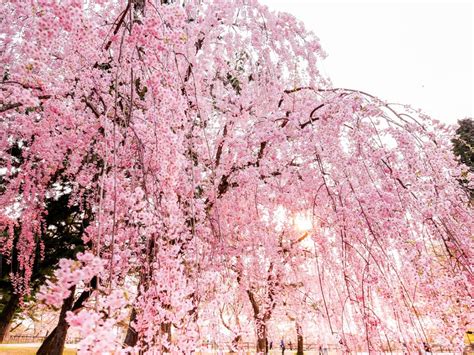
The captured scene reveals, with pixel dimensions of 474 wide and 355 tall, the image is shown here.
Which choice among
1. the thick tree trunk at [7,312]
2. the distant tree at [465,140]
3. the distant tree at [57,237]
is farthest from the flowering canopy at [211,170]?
the distant tree at [465,140]

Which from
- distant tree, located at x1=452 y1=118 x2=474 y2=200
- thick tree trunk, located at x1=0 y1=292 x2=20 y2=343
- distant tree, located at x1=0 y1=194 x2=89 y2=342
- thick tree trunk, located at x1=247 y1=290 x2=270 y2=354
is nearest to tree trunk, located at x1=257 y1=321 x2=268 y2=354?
thick tree trunk, located at x1=247 y1=290 x2=270 y2=354

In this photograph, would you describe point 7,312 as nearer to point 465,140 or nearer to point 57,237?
point 57,237

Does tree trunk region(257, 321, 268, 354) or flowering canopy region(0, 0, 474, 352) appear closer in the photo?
flowering canopy region(0, 0, 474, 352)

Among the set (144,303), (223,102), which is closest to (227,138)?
(223,102)

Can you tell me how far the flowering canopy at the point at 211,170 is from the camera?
2455mm

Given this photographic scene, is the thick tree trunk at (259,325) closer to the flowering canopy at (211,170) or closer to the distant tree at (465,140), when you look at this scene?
the flowering canopy at (211,170)

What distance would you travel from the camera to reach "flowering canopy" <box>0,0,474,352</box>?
2.46 m

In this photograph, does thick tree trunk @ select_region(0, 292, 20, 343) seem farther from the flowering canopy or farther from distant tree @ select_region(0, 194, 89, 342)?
the flowering canopy

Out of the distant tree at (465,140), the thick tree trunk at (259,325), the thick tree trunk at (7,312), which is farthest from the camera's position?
the distant tree at (465,140)

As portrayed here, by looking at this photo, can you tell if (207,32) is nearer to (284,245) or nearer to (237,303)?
(284,245)

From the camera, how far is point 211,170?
12.9 ft

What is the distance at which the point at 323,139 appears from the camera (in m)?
3.42

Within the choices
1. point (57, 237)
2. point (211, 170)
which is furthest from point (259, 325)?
point (211, 170)

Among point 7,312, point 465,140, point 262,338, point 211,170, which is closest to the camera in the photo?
point 211,170
